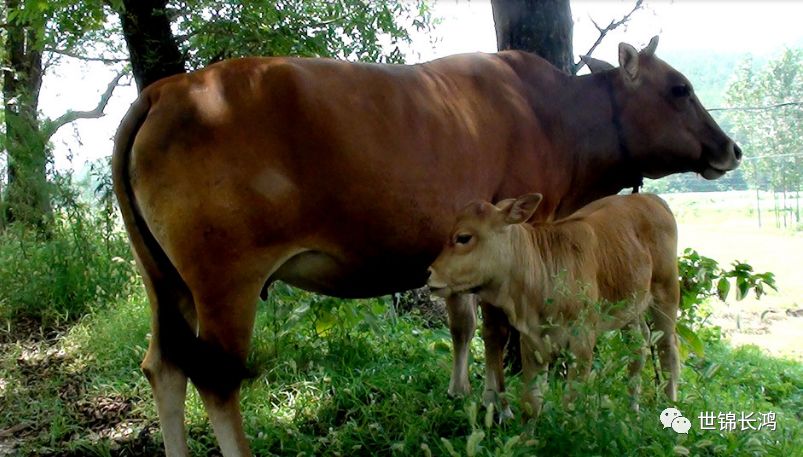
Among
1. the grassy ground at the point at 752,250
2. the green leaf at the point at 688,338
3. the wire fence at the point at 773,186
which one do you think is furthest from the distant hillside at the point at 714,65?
the green leaf at the point at 688,338

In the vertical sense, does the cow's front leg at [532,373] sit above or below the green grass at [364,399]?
above

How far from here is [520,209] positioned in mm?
3271

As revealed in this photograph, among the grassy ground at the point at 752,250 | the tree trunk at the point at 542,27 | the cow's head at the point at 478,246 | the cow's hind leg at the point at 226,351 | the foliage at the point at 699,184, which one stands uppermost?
the tree trunk at the point at 542,27

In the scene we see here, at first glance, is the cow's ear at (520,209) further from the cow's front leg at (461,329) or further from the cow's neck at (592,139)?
the cow's front leg at (461,329)

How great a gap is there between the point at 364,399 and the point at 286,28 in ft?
9.04

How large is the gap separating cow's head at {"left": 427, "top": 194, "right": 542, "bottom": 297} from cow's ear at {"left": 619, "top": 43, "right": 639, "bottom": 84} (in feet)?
4.61

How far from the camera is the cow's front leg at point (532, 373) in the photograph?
3195mm

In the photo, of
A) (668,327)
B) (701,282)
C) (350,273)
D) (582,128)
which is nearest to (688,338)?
(701,282)

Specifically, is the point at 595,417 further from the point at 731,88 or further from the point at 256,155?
the point at 731,88

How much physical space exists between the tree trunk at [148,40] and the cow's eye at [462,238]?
3373mm

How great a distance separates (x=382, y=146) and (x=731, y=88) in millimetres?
8308

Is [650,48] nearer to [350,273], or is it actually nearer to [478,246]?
[478,246]

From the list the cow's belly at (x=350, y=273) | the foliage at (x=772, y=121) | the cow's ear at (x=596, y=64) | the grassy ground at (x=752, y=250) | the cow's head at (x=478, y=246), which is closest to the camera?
the cow's head at (x=478, y=246)

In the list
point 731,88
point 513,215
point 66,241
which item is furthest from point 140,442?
point 731,88
